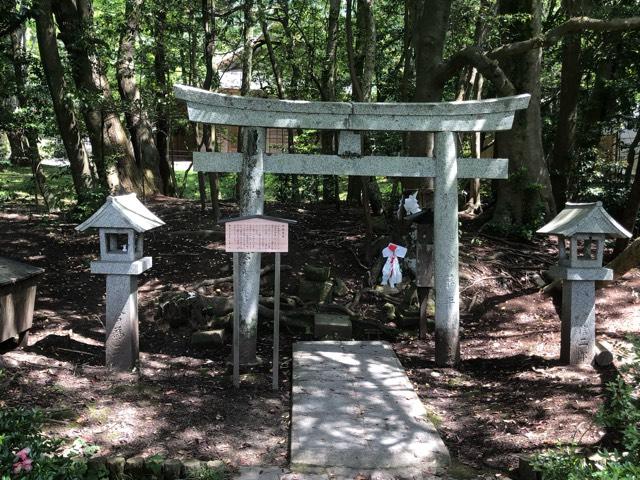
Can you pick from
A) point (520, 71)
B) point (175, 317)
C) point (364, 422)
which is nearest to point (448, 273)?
point (364, 422)

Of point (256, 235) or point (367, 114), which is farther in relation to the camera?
point (367, 114)

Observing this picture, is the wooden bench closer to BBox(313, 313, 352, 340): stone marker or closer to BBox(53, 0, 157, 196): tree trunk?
BBox(313, 313, 352, 340): stone marker

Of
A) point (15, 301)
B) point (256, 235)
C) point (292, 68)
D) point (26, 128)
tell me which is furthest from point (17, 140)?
point (256, 235)

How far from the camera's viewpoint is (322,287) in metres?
8.97

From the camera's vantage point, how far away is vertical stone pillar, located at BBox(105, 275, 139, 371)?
6.21 metres

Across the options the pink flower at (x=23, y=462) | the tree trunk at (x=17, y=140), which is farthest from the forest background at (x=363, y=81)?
the pink flower at (x=23, y=462)

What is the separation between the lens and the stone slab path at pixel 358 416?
15.1ft

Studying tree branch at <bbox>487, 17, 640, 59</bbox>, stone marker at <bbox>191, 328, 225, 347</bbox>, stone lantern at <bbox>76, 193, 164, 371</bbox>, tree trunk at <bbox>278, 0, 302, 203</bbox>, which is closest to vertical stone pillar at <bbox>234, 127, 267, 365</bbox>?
stone marker at <bbox>191, 328, 225, 347</bbox>

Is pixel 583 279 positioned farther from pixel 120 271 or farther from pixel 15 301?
pixel 15 301

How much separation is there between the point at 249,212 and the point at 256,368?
72.7 inches

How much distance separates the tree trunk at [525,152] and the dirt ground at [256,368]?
733mm

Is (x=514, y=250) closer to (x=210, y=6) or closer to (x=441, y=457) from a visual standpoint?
(x=441, y=457)

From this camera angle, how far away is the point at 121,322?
626cm

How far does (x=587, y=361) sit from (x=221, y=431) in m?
4.07
